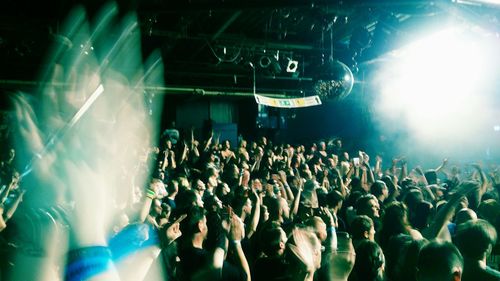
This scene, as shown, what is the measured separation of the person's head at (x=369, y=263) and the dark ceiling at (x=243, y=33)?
2409 mm

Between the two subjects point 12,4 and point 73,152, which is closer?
point 73,152

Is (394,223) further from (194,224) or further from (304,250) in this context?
(194,224)

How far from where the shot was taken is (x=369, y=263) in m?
2.39

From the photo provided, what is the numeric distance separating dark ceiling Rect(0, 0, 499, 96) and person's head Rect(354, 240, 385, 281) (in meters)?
2.41

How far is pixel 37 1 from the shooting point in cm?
611

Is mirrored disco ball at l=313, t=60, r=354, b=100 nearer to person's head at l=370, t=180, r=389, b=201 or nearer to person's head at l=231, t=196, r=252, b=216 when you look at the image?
person's head at l=370, t=180, r=389, b=201

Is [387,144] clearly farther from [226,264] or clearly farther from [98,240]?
[98,240]

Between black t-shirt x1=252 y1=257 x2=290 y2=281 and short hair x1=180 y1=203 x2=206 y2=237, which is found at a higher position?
short hair x1=180 y1=203 x2=206 y2=237

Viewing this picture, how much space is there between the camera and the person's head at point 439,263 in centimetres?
202

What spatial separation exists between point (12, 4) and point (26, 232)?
5.84 meters

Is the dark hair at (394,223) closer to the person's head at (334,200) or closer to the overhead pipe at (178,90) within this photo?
the person's head at (334,200)

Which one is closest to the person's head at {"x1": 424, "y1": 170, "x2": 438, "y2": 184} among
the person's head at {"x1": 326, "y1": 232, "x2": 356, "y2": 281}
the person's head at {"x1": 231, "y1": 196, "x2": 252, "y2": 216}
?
the person's head at {"x1": 231, "y1": 196, "x2": 252, "y2": 216}

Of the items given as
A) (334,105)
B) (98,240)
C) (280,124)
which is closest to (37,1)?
(98,240)

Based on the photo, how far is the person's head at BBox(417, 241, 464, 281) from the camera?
6.61ft
